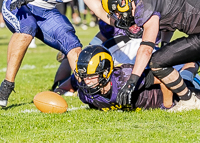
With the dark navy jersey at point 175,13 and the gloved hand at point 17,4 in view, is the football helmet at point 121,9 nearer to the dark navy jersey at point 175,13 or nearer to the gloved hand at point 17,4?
the dark navy jersey at point 175,13

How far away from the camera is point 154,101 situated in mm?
4527

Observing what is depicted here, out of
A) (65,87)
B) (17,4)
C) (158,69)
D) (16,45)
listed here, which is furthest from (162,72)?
(65,87)

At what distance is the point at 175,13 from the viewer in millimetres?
4121

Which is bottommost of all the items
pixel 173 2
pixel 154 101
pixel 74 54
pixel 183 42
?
pixel 154 101

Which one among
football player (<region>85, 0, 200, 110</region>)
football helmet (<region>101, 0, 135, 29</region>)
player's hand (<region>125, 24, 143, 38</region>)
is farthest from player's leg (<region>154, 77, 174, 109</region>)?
player's hand (<region>125, 24, 143, 38</region>)

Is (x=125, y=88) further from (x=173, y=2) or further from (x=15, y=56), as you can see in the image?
(x=15, y=56)

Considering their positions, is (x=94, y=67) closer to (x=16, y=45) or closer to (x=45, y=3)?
(x=16, y=45)

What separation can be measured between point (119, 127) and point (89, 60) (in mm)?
911

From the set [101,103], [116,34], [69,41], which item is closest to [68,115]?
[101,103]

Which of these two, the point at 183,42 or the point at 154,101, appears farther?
the point at 154,101

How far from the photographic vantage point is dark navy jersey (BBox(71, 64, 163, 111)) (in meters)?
Result: 4.28

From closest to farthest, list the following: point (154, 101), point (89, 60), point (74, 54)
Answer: point (89, 60) < point (154, 101) < point (74, 54)

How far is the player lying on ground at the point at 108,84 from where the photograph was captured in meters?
4.22

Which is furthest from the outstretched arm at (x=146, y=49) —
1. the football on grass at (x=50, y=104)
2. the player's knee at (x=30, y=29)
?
the player's knee at (x=30, y=29)
